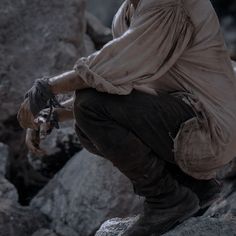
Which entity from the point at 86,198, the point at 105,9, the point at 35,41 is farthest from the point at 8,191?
the point at 105,9

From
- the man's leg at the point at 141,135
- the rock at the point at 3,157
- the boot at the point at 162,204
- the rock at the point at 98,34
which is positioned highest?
the man's leg at the point at 141,135

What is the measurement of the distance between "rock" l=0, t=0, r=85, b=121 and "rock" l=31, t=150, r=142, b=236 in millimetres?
740

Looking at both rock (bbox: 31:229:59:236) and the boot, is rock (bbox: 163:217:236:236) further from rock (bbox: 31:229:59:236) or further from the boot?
rock (bbox: 31:229:59:236)

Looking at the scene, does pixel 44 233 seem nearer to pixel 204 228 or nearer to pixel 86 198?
pixel 86 198

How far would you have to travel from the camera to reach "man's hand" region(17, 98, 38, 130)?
9.56 ft

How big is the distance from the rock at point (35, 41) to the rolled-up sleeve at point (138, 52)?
215 cm

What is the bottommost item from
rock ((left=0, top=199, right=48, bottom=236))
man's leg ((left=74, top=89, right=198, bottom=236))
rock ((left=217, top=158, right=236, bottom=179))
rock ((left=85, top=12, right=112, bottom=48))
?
rock ((left=85, top=12, right=112, bottom=48))

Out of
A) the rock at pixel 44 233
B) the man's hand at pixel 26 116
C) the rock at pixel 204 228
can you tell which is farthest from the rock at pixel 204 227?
the rock at pixel 44 233

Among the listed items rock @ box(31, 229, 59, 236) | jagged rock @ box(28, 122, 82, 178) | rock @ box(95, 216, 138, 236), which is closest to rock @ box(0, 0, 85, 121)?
jagged rock @ box(28, 122, 82, 178)

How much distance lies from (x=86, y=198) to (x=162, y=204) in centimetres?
121

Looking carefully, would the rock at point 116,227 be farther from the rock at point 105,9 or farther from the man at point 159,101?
the rock at point 105,9

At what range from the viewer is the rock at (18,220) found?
4004 mm

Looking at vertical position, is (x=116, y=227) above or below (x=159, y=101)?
below

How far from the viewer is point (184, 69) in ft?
9.57
